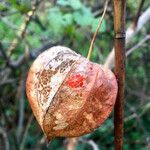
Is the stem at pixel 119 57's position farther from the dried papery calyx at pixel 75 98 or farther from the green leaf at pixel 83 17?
the green leaf at pixel 83 17

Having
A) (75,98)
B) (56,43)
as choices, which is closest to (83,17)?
(56,43)

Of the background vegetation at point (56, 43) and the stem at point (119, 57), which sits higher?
the stem at point (119, 57)

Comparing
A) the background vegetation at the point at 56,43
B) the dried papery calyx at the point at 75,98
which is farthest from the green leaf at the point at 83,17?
the dried papery calyx at the point at 75,98

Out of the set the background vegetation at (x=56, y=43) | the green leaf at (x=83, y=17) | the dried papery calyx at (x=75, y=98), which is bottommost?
the background vegetation at (x=56, y=43)

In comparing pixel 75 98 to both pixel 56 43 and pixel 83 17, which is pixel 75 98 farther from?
pixel 56 43

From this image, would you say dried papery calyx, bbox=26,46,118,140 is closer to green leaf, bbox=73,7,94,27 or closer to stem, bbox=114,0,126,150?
stem, bbox=114,0,126,150

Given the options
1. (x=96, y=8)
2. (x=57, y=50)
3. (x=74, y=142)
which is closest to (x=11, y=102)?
(x=96, y=8)
